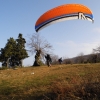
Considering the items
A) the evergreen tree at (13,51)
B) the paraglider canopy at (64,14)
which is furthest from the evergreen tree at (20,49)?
the paraglider canopy at (64,14)

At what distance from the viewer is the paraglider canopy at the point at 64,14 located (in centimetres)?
1365

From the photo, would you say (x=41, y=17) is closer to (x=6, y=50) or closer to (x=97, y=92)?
(x=97, y=92)

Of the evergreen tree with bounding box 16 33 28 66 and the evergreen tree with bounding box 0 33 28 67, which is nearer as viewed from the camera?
the evergreen tree with bounding box 0 33 28 67

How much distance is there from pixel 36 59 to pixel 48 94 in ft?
84.6

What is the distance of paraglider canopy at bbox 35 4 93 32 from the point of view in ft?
44.8

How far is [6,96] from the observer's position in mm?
10570

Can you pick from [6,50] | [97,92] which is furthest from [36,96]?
[6,50]

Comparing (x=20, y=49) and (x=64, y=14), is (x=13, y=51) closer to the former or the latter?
(x=20, y=49)

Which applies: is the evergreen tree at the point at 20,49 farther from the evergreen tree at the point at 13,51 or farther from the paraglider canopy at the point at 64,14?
the paraglider canopy at the point at 64,14

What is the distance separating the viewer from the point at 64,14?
13.7 meters

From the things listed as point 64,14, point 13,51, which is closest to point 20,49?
point 13,51

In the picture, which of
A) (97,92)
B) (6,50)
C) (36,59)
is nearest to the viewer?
(97,92)

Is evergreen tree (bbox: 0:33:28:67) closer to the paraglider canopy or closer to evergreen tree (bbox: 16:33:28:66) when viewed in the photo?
evergreen tree (bbox: 16:33:28:66)

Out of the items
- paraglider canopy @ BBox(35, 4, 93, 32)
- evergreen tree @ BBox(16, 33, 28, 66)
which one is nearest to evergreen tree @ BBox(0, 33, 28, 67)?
evergreen tree @ BBox(16, 33, 28, 66)
